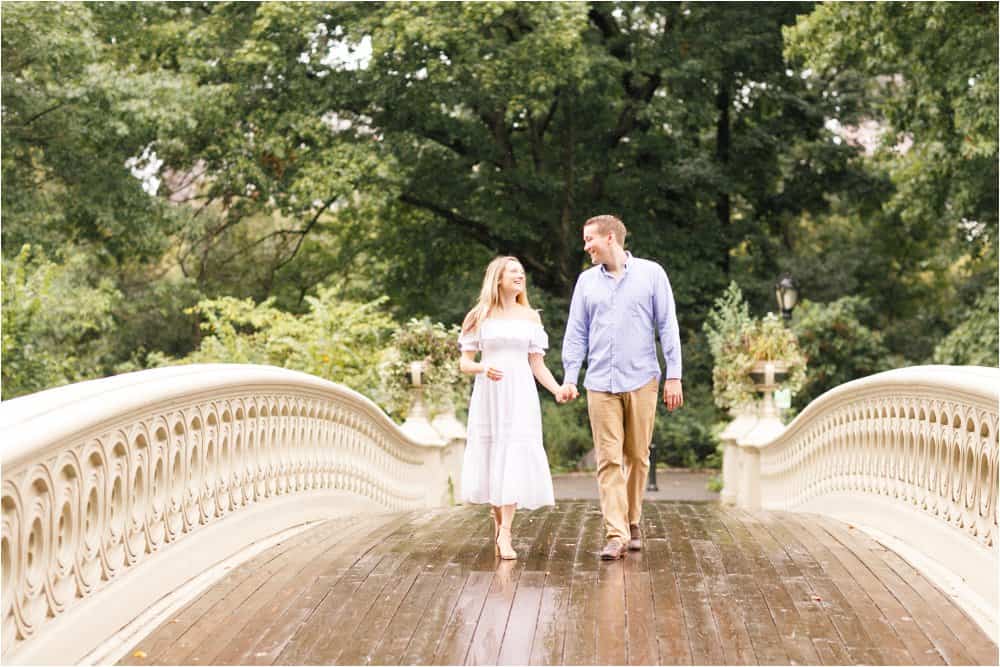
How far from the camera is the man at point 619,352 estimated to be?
286 inches

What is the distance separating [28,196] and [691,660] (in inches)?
768

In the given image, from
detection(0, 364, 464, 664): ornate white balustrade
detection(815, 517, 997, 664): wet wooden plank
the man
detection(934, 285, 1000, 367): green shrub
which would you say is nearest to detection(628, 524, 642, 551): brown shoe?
the man

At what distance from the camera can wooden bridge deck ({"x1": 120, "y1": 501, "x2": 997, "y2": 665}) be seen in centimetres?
500

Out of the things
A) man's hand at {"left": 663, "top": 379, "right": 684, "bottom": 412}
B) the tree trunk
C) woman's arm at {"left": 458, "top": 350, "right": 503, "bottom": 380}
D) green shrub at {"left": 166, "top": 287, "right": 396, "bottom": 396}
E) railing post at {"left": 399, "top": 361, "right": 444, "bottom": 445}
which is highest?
the tree trunk

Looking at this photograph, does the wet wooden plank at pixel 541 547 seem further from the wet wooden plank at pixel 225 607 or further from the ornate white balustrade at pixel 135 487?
the ornate white balustrade at pixel 135 487

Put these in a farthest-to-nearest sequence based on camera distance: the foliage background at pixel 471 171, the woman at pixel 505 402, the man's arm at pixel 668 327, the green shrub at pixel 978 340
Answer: the foliage background at pixel 471 171 < the green shrub at pixel 978 340 < the woman at pixel 505 402 < the man's arm at pixel 668 327

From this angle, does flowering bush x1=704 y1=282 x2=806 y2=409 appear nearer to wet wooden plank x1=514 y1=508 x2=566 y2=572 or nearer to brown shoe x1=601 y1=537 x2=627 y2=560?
wet wooden plank x1=514 y1=508 x2=566 y2=572

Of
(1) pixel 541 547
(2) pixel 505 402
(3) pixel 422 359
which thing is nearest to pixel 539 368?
(2) pixel 505 402

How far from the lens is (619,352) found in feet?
23.9

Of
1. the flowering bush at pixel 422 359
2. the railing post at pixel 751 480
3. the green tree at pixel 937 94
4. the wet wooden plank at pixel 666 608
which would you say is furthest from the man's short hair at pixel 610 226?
the green tree at pixel 937 94

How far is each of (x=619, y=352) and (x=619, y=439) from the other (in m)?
0.53

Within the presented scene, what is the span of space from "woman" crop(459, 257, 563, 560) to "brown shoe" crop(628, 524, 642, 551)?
546 mm

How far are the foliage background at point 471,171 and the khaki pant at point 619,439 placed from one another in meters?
11.7

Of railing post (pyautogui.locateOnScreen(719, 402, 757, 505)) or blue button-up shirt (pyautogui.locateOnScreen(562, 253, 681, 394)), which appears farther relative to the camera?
railing post (pyautogui.locateOnScreen(719, 402, 757, 505))
